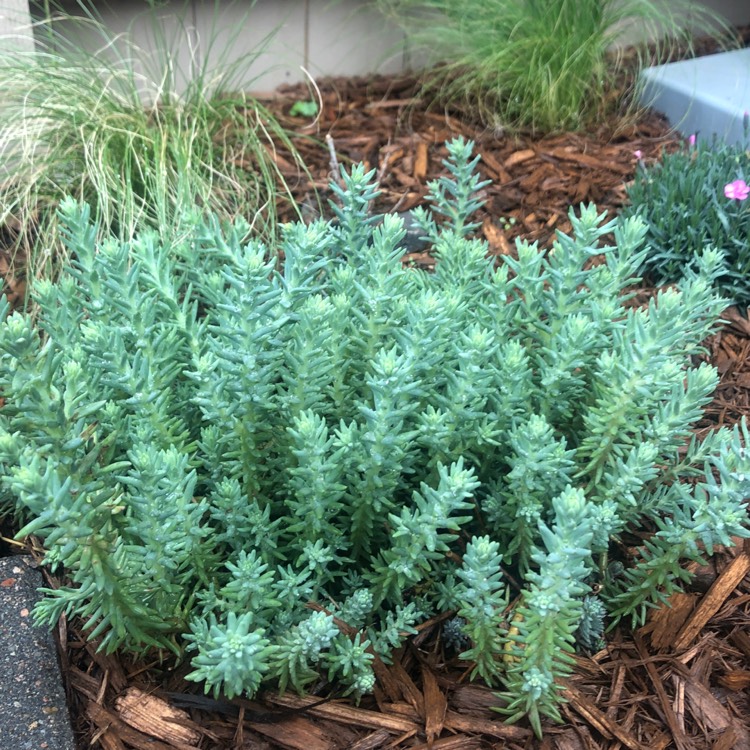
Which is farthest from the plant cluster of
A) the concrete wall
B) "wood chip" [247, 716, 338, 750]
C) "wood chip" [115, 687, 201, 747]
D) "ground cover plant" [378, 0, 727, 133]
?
"wood chip" [115, 687, 201, 747]

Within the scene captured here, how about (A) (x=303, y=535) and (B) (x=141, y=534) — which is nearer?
(B) (x=141, y=534)

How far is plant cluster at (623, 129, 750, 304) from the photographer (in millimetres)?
2842

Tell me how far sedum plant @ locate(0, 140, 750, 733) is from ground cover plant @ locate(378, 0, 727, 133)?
214 centimetres

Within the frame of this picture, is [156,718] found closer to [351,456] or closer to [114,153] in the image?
[351,456]

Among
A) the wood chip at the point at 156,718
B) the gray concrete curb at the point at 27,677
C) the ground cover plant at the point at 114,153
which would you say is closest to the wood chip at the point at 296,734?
the wood chip at the point at 156,718

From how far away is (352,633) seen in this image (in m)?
1.54

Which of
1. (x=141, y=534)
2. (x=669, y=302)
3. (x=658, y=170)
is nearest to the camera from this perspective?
(x=141, y=534)

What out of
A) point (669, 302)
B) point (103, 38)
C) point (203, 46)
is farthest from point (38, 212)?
point (669, 302)

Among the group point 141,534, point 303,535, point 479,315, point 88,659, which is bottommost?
point 88,659

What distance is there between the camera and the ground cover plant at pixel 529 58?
3684 mm

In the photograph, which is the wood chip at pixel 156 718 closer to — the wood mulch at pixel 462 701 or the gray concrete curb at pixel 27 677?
the wood mulch at pixel 462 701

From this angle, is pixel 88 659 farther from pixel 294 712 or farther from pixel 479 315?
pixel 479 315

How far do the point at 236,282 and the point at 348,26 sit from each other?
3.27m

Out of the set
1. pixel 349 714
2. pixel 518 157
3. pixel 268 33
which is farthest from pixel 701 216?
pixel 268 33
